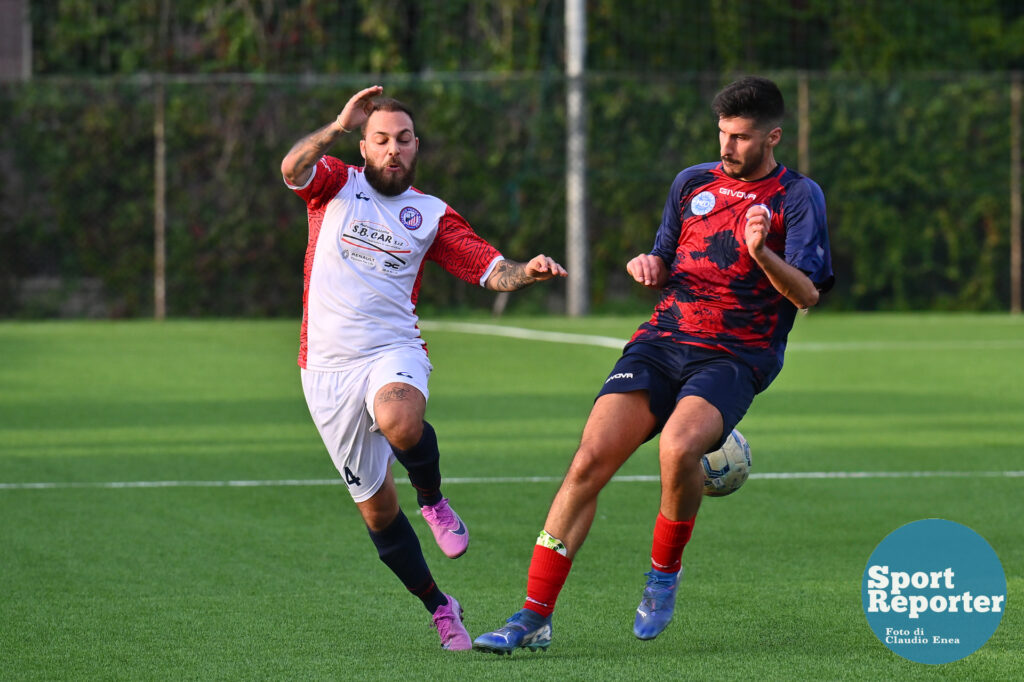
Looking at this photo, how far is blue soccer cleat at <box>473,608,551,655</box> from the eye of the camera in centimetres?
503

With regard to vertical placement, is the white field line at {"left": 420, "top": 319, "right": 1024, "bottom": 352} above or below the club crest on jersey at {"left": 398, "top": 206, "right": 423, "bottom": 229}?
below

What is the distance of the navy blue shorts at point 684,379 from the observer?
536cm

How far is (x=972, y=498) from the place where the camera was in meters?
7.95

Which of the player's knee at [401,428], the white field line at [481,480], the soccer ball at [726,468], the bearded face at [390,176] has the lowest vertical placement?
the white field line at [481,480]

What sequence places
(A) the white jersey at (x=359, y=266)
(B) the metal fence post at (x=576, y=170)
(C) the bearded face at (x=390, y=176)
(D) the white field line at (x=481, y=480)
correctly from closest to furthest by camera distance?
(A) the white jersey at (x=359, y=266)
(C) the bearded face at (x=390, y=176)
(D) the white field line at (x=481, y=480)
(B) the metal fence post at (x=576, y=170)

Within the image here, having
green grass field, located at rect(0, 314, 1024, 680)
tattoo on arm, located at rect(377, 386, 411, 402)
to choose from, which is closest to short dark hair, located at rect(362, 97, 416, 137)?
tattoo on arm, located at rect(377, 386, 411, 402)

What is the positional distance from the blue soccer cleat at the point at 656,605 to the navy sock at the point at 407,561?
66cm

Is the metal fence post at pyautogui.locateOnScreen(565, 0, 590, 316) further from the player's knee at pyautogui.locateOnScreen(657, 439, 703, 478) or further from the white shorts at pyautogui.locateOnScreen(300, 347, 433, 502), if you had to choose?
the player's knee at pyautogui.locateOnScreen(657, 439, 703, 478)

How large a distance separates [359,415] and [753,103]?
172 centimetres

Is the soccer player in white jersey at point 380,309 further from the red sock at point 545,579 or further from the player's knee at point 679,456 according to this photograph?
the player's knee at point 679,456

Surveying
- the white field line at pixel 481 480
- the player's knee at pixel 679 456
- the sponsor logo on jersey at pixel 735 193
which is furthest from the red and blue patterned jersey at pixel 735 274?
the white field line at pixel 481 480

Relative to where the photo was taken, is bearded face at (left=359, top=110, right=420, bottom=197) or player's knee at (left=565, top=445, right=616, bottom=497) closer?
player's knee at (left=565, top=445, right=616, bottom=497)

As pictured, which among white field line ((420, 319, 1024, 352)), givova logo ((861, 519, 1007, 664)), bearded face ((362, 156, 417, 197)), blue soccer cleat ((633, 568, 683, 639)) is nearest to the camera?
givova logo ((861, 519, 1007, 664))

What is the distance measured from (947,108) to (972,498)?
14062 mm
